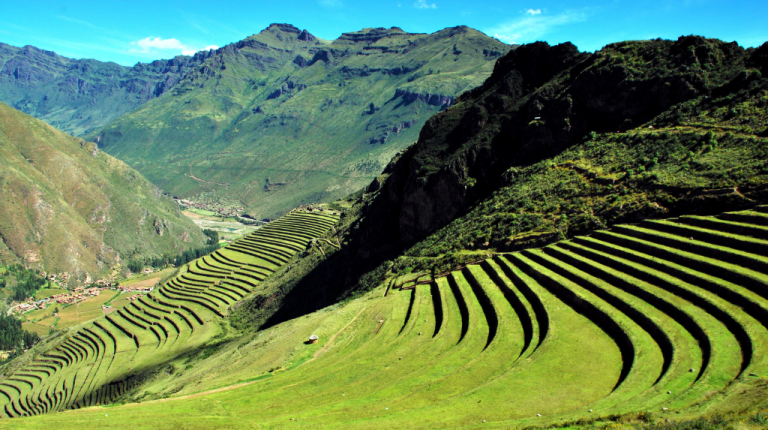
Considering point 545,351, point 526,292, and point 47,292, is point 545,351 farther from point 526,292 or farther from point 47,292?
point 47,292

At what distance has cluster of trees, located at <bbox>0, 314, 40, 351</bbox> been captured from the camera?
109875 mm

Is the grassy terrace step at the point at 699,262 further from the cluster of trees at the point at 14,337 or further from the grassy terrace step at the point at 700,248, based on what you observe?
the cluster of trees at the point at 14,337

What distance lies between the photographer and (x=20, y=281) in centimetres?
15975

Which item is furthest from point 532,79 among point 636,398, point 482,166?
point 636,398

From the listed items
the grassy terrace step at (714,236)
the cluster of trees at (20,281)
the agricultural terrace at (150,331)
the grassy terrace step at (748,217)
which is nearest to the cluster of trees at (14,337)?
the agricultural terrace at (150,331)

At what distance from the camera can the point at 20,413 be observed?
227ft

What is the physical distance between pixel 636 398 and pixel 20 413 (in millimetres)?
87172

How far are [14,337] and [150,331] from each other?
57.2 m

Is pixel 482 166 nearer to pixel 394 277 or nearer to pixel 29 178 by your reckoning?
pixel 394 277

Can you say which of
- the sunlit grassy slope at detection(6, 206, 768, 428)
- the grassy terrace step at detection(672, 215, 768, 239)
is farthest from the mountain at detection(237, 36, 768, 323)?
the sunlit grassy slope at detection(6, 206, 768, 428)

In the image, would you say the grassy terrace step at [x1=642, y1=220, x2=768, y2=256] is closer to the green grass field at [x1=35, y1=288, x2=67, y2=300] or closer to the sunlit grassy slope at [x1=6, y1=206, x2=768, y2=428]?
the sunlit grassy slope at [x1=6, y1=206, x2=768, y2=428]

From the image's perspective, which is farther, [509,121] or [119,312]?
[119,312]

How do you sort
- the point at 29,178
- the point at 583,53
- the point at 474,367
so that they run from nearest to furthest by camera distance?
the point at 474,367, the point at 583,53, the point at 29,178

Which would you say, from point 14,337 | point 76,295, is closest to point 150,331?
point 14,337
